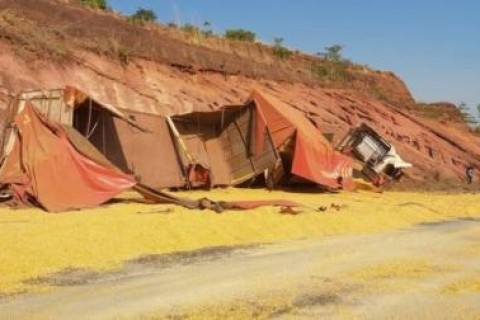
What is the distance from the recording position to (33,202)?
15.5 m

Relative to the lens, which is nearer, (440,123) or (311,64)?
(311,64)

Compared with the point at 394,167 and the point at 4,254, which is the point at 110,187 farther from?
the point at 394,167

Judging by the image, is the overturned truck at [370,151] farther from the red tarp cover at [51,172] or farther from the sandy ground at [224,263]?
the red tarp cover at [51,172]

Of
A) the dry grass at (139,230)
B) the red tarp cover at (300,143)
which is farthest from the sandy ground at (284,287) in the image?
the red tarp cover at (300,143)

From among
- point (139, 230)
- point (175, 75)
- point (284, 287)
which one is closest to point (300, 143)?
point (175, 75)

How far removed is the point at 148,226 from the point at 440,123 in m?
39.9

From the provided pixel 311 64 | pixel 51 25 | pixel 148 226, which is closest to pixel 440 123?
pixel 311 64

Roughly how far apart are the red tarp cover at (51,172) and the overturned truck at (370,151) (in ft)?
44.9

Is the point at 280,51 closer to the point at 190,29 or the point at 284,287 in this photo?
the point at 190,29

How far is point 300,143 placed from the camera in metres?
23.6

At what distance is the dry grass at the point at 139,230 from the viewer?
419 inches

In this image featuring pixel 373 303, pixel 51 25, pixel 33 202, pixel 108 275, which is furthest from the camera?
pixel 51 25

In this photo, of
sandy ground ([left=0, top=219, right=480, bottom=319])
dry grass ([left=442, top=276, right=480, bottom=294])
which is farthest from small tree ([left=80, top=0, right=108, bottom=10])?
dry grass ([left=442, top=276, right=480, bottom=294])

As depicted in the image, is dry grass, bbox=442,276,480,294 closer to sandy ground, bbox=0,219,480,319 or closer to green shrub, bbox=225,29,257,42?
sandy ground, bbox=0,219,480,319
